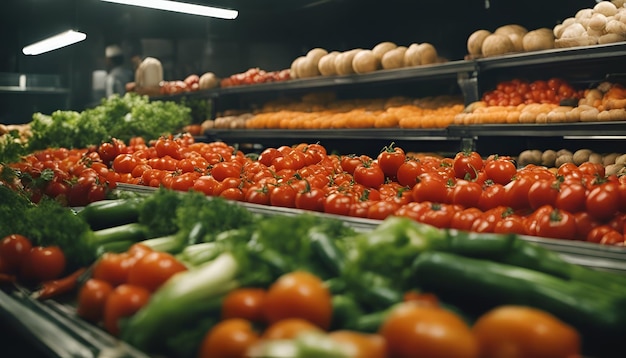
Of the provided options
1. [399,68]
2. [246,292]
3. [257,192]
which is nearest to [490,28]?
[399,68]

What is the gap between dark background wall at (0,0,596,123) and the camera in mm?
8320

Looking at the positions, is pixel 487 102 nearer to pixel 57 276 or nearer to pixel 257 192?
pixel 257 192

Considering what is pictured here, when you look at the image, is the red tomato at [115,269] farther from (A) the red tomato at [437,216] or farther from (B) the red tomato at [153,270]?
(A) the red tomato at [437,216]

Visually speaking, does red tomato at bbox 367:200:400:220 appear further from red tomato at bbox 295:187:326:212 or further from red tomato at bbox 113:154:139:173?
red tomato at bbox 113:154:139:173

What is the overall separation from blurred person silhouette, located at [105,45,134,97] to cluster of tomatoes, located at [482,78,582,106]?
9.30 metres

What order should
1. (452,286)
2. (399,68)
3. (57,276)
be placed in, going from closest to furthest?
(452,286) < (57,276) < (399,68)

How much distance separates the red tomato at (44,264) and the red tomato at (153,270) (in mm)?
761

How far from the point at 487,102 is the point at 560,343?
5.31 m

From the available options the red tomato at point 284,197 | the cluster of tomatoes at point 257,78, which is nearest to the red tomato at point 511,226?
the red tomato at point 284,197

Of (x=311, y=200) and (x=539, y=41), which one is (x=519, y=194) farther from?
(x=539, y=41)

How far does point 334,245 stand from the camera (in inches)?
73.6

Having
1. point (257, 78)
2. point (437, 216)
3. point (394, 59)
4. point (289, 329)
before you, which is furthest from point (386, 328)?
point (257, 78)

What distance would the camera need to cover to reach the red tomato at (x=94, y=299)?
200 centimetres

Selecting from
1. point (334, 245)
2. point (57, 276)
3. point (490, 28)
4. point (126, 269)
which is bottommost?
point (57, 276)
